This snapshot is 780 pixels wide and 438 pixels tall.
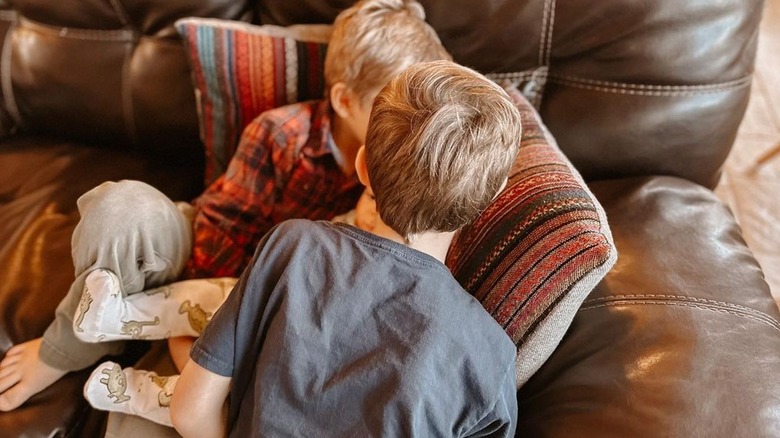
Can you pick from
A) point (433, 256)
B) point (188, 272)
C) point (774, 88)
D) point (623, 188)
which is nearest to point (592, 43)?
point (623, 188)

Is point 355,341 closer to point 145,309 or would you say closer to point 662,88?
point 145,309

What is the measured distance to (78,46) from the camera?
136 cm

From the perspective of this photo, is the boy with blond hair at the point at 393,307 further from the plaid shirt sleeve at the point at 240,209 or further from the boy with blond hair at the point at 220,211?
the plaid shirt sleeve at the point at 240,209

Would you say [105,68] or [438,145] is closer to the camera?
[438,145]

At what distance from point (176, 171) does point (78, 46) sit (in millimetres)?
326

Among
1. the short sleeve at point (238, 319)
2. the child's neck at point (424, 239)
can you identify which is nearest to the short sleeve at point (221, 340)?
the short sleeve at point (238, 319)

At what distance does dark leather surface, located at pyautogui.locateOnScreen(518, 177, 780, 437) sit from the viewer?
0.76 m

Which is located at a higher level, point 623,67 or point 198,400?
point 623,67

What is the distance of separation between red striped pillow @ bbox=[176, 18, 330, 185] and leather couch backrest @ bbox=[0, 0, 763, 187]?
0.23 feet

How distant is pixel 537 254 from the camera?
0.85 m

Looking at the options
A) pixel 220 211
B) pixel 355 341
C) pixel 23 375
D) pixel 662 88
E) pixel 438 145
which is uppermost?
pixel 438 145

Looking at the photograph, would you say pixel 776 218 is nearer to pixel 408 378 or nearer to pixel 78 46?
pixel 408 378

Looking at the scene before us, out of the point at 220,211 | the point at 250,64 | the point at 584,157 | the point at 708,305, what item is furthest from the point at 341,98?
the point at 708,305

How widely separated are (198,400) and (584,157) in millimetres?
768
